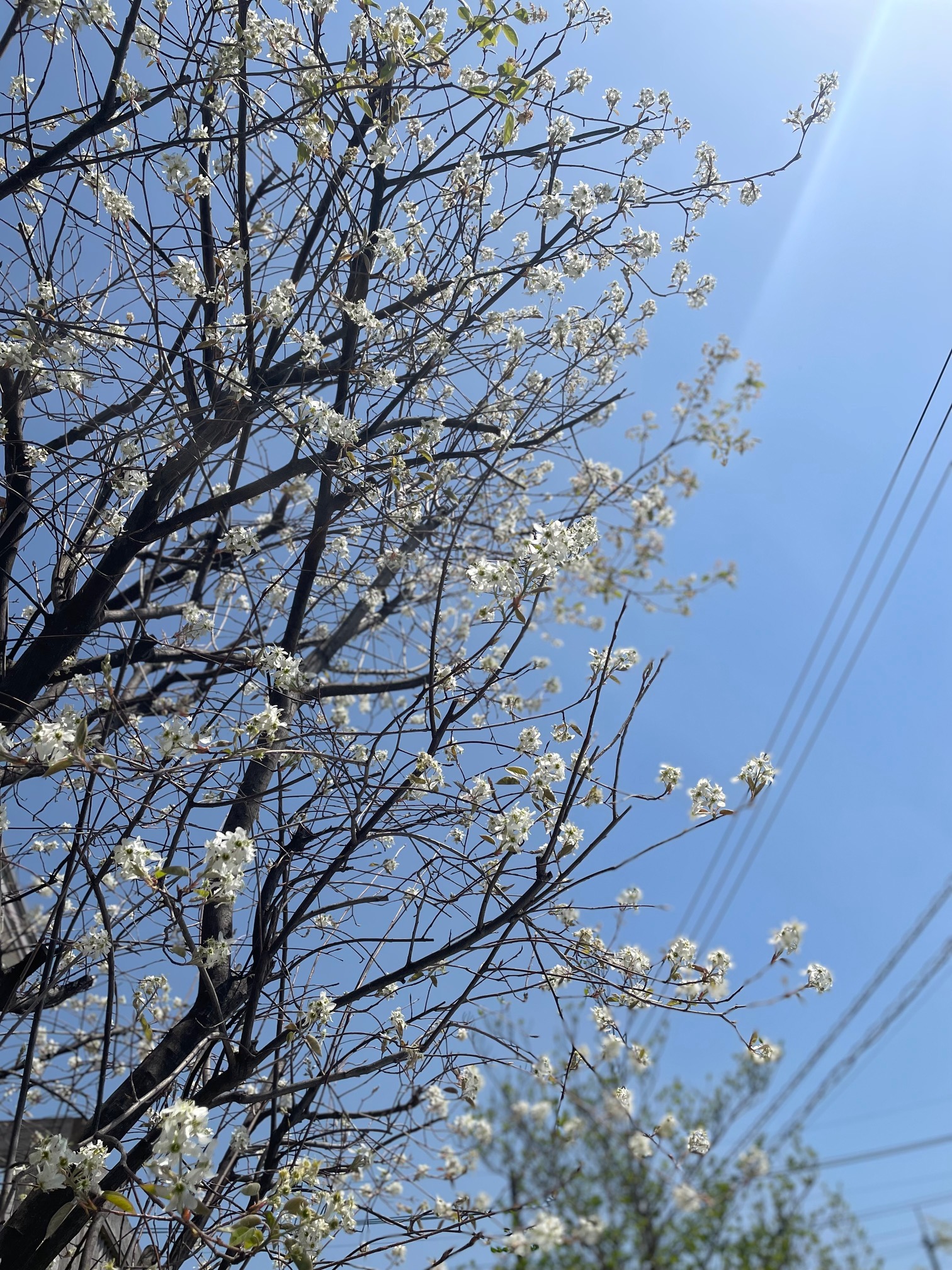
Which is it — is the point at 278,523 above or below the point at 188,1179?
above

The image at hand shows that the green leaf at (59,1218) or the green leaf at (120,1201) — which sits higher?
the green leaf at (120,1201)

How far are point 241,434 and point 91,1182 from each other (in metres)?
2.37

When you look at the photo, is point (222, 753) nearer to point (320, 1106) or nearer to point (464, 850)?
point (464, 850)

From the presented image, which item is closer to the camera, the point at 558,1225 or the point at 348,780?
the point at 348,780

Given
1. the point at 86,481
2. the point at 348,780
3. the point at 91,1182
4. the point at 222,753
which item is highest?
the point at 86,481

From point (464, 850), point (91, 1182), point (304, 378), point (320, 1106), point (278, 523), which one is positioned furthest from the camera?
point (278, 523)

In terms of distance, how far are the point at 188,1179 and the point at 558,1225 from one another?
4145mm

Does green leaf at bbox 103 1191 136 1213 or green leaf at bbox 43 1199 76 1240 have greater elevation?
green leaf at bbox 103 1191 136 1213

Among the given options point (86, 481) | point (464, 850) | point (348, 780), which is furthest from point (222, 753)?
point (86, 481)

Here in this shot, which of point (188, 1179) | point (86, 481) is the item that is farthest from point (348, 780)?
point (86, 481)

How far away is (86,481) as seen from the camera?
2.84 meters

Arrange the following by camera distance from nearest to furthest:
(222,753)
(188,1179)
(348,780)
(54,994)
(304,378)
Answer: (188,1179)
(222,753)
(348,780)
(54,994)
(304,378)

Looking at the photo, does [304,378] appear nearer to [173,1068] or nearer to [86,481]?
[86,481]

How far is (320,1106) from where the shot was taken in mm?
2771
